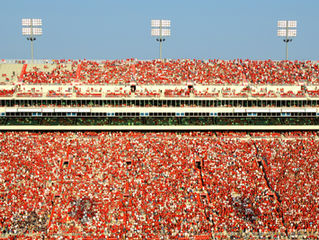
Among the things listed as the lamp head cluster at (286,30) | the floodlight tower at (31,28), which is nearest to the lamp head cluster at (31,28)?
the floodlight tower at (31,28)

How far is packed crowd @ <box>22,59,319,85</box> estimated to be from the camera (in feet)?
247

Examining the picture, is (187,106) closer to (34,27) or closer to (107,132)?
(107,132)

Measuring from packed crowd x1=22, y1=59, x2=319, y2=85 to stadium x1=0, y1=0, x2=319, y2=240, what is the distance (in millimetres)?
205

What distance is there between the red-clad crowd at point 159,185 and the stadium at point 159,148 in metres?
0.10

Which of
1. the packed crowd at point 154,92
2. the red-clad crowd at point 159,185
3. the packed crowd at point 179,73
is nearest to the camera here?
the red-clad crowd at point 159,185

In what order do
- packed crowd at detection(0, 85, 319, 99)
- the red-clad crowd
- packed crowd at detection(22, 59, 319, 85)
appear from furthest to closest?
packed crowd at detection(22, 59, 319, 85) < packed crowd at detection(0, 85, 319, 99) < the red-clad crowd

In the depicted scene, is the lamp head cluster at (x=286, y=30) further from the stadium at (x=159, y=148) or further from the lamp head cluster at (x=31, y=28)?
the lamp head cluster at (x=31, y=28)

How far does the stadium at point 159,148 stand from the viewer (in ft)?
192

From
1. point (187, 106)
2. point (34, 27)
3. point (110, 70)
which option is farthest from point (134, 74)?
point (34, 27)

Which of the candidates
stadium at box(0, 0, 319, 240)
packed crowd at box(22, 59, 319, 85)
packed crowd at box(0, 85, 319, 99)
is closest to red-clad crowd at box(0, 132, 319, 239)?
stadium at box(0, 0, 319, 240)

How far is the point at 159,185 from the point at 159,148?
5914 mm

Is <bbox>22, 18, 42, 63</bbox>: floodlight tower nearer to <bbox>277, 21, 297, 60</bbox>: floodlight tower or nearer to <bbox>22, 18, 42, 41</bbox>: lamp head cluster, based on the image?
<bbox>22, 18, 42, 41</bbox>: lamp head cluster

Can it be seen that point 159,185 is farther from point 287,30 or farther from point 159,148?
point 287,30

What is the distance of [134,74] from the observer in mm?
77062
